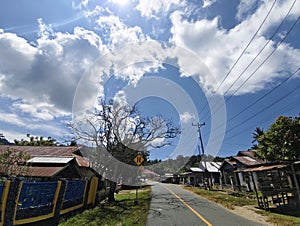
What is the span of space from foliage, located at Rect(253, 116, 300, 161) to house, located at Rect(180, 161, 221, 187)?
2069 centimetres

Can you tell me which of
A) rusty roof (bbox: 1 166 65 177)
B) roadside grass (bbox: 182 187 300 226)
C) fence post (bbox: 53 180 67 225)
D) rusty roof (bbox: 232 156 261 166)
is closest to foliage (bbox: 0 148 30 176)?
rusty roof (bbox: 1 166 65 177)

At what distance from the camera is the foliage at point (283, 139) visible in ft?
40.9

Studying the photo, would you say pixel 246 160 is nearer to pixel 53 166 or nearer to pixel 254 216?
pixel 254 216

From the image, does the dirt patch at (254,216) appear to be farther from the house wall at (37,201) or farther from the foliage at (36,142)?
the foliage at (36,142)

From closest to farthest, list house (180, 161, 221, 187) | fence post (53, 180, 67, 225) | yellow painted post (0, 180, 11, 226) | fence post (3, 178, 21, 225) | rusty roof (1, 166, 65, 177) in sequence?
yellow painted post (0, 180, 11, 226)
fence post (3, 178, 21, 225)
fence post (53, 180, 67, 225)
rusty roof (1, 166, 65, 177)
house (180, 161, 221, 187)

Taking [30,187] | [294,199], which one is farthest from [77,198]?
[294,199]

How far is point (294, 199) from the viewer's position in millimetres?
12328

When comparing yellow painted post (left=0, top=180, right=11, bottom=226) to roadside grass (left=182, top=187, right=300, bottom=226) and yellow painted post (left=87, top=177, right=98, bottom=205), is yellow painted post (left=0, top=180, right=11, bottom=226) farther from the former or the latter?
roadside grass (left=182, top=187, right=300, bottom=226)

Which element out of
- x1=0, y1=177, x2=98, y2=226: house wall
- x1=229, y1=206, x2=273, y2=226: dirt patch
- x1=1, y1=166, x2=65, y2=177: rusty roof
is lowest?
x1=229, y1=206, x2=273, y2=226: dirt patch

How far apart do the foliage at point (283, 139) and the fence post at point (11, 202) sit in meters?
14.0

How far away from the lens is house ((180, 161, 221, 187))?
116 ft

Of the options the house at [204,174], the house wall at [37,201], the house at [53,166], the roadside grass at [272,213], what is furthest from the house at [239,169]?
the house wall at [37,201]

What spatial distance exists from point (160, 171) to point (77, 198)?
84823mm

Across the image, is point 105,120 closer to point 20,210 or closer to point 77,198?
point 77,198
